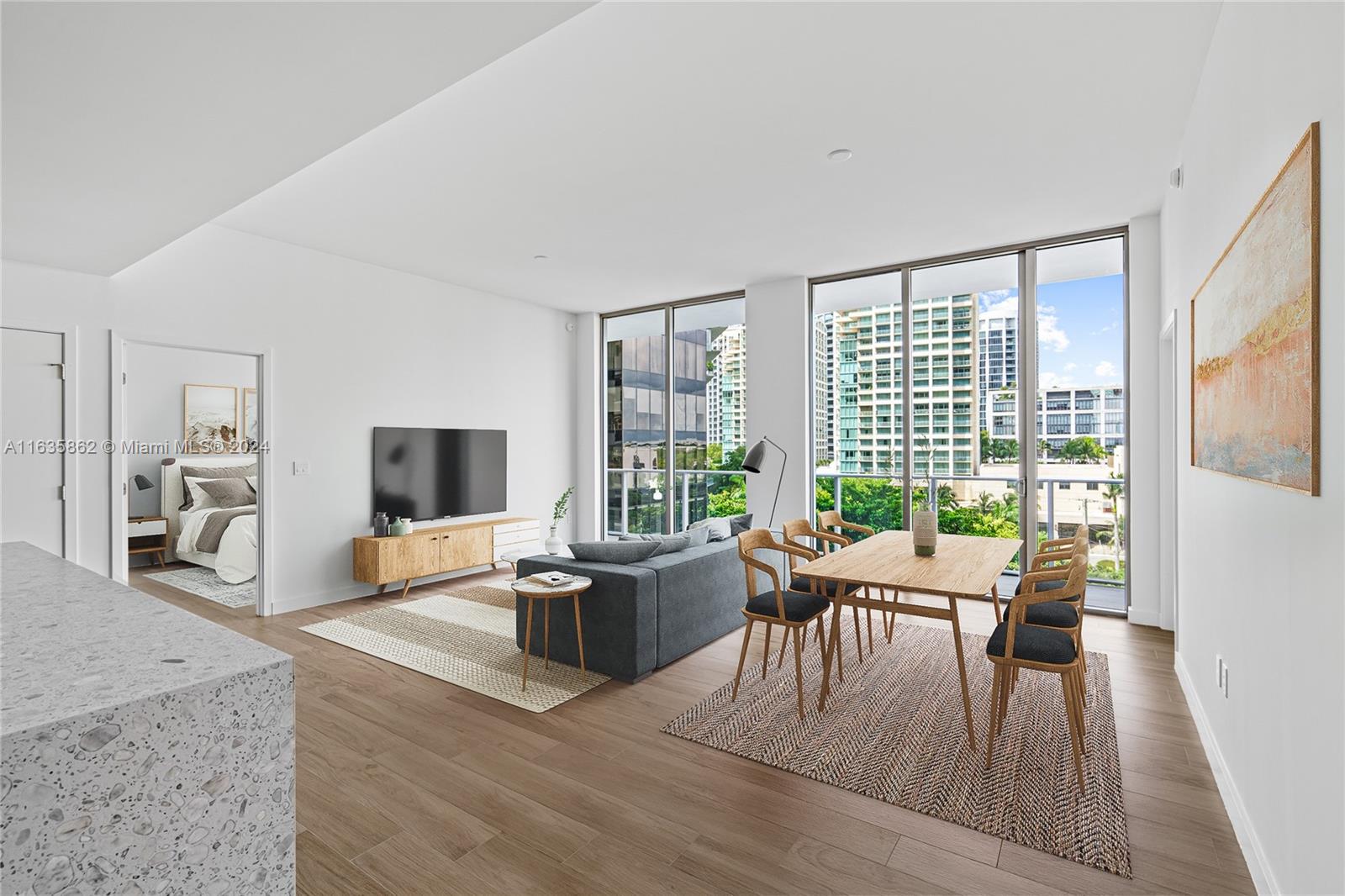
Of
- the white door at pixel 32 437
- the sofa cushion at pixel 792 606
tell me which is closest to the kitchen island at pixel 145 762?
the sofa cushion at pixel 792 606

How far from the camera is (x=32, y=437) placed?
12.6 ft

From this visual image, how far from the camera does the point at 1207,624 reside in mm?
2732

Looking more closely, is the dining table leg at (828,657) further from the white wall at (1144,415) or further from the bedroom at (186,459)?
the bedroom at (186,459)

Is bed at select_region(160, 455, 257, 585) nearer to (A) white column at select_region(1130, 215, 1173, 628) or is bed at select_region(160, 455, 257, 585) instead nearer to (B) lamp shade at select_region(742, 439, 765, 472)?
(B) lamp shade at select_region(742, 439, 765, 472)

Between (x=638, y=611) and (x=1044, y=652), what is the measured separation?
6.22 ft

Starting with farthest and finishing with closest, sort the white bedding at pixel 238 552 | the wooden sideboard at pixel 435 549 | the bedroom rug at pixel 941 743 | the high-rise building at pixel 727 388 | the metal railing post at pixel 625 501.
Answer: the metal railing post at pixel 625 501 → the high-rise building at pixel 727 388 → the white bedding at pixel 238 552 → the wooden sideboard at pixel 435 549 → the bedroom rug at pixel 941 743

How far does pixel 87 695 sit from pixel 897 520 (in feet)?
18.5

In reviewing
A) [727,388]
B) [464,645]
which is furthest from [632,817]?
[727,388]

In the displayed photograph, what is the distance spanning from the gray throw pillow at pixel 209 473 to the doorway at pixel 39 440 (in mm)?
3145

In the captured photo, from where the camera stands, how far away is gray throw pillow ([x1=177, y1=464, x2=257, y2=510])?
6.85 metres

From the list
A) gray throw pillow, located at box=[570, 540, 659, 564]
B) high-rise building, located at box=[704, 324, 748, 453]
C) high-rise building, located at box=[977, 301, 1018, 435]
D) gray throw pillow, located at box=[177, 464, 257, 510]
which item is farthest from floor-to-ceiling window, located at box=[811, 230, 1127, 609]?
gray throw pillow, located at box=[177, 464, 257, 510]

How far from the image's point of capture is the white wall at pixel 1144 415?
443 centimetres

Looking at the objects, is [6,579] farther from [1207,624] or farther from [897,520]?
[897,520]

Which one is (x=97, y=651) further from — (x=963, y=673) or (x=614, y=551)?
(x=614, y=551)
